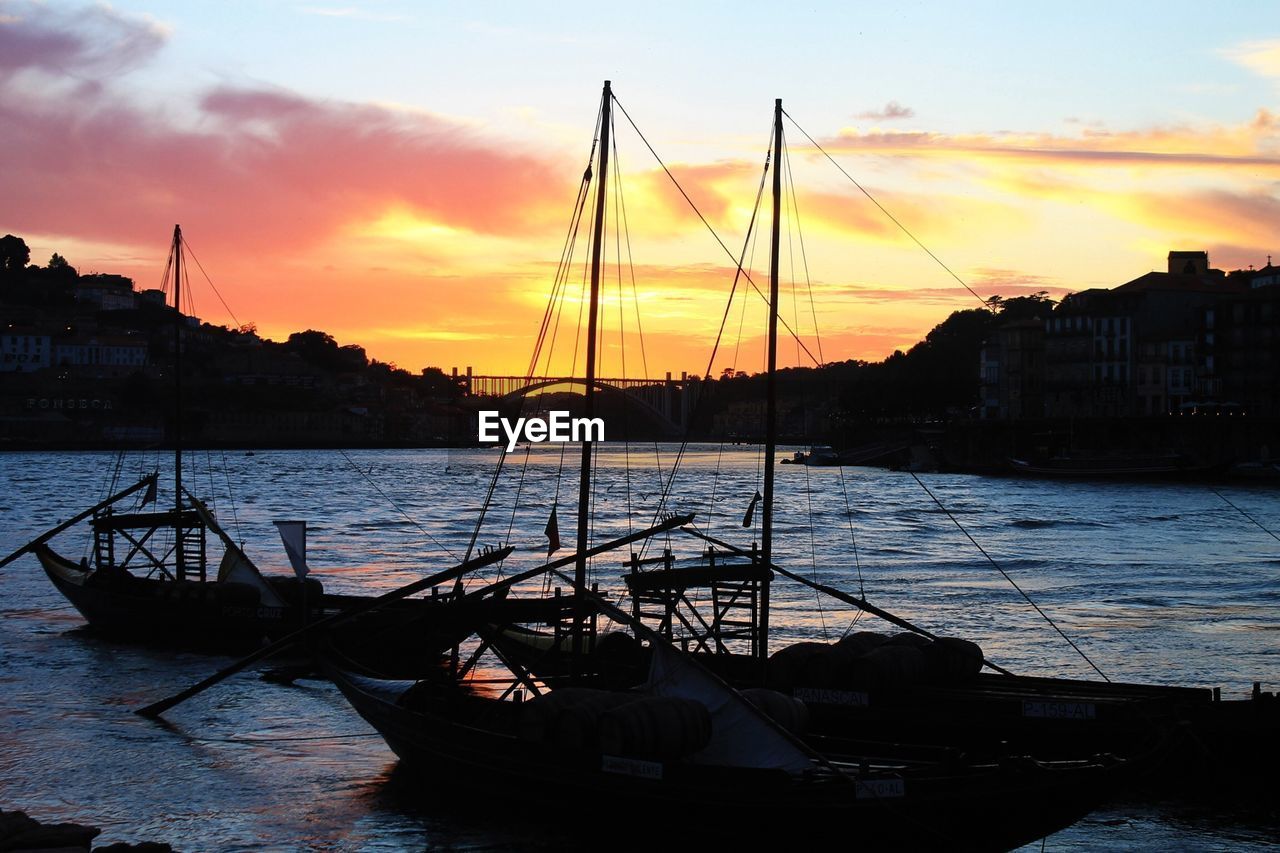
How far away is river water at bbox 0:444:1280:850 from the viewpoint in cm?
2128

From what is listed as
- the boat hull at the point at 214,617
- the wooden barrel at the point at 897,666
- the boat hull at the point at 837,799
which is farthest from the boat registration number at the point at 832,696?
the boat hull at the point at 214,617

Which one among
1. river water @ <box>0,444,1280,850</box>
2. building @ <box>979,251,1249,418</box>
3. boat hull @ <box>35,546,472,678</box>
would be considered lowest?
river water @ <box>0,444,1280,850</box>

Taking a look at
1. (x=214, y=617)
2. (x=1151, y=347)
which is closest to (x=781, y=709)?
(x=214, y=617)

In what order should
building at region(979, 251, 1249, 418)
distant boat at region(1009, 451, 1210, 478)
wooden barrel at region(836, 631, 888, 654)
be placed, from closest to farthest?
wooden barrel at region(836, 631, 888, 654), distant boat at region(1009, 451, 1210, 478), building at region(979, 251, 1249, 418)

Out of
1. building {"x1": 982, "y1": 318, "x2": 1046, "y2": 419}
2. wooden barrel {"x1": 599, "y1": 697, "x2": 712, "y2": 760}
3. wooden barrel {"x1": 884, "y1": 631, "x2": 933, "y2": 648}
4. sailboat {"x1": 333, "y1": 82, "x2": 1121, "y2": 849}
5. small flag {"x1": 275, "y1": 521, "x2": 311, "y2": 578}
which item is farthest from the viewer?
building {"x1": 982, "y1": 318, "x2": 1046, "y2": 419}

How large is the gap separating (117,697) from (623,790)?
16.8 meters

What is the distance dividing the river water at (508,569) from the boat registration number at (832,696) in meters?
3.52

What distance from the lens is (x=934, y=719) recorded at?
22172 mm

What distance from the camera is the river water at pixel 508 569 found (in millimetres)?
21281

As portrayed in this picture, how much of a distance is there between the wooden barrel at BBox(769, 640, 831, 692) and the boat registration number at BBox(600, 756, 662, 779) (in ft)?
18.5

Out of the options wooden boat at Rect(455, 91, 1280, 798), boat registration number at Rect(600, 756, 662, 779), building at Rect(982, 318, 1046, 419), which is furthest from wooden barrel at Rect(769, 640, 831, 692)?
building at Rect(982, 318, 1046, 419)

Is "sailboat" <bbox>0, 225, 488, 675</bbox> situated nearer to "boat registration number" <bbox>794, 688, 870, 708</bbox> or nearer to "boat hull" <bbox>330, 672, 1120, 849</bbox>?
"boat registration number" <bbox>794, 688, 870, 708</bbox>

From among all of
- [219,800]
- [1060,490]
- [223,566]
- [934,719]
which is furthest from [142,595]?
[1060,490]

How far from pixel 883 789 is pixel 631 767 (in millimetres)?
3093
